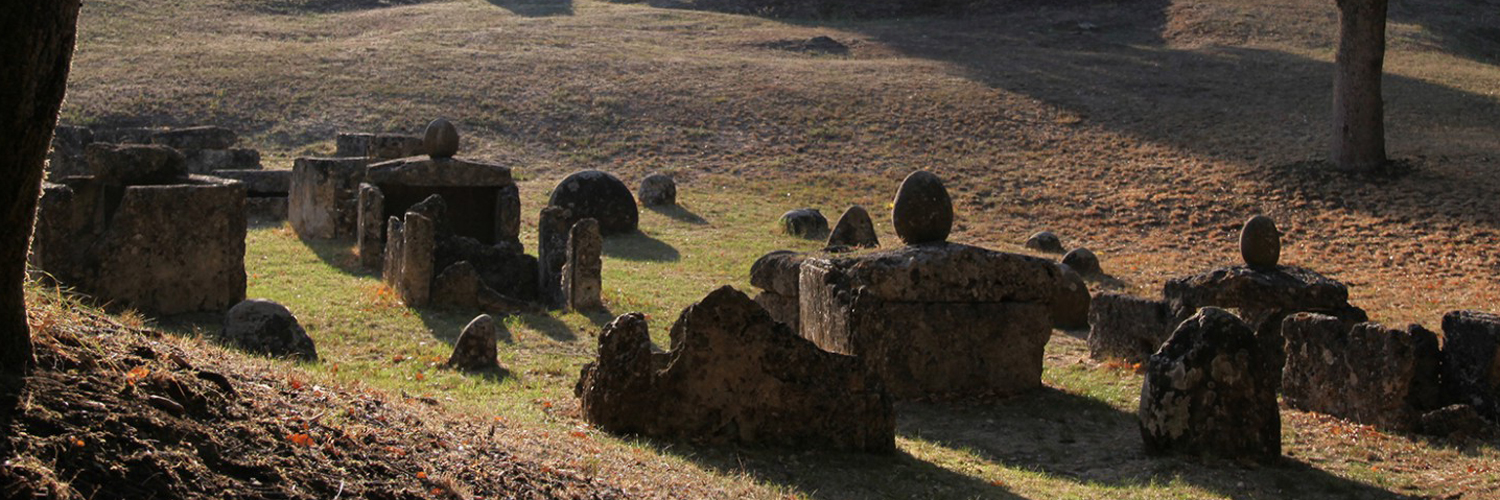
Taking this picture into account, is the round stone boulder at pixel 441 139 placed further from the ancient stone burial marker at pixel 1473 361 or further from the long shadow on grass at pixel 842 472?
the ancient stone burial marker at pixel 1473 361

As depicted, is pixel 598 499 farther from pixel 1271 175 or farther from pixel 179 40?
pixel 179 40

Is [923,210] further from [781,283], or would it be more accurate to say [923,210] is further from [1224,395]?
[1224,395]

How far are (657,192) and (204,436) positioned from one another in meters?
20.3

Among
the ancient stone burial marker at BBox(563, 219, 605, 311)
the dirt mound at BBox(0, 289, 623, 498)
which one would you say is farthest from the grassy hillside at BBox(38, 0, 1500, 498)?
the dirt mound at BBox(0, 289, 623, 498)

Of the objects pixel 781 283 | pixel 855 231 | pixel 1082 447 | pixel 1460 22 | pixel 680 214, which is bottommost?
pixel 680 214

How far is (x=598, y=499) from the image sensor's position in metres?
6.73

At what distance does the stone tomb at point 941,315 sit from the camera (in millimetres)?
12141

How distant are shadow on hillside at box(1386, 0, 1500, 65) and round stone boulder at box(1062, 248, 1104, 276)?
2447 centimetres

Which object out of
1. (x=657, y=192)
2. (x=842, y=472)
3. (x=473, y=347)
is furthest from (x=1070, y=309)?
(x=657, y=192)

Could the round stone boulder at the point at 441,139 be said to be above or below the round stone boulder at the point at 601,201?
above

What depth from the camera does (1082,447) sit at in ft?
35.9

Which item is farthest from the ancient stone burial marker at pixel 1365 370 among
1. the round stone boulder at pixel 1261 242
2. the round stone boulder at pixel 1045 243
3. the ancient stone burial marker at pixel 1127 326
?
the round stone boulder at pixel 1045 243

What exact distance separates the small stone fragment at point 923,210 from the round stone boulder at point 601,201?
10.5m

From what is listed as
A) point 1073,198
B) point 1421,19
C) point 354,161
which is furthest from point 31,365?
point 1421,19
